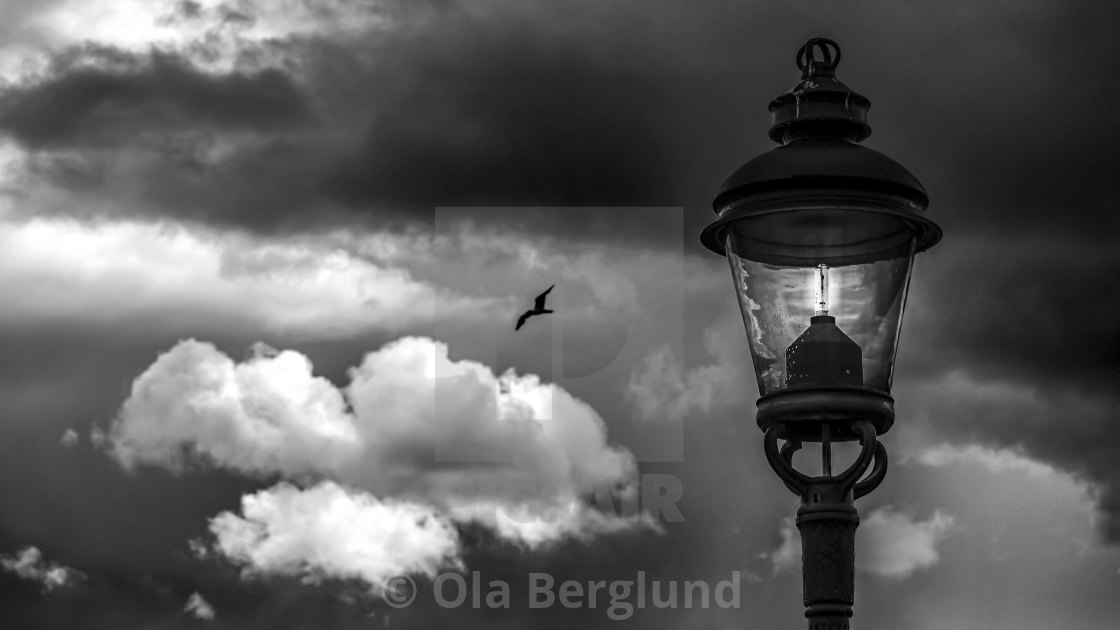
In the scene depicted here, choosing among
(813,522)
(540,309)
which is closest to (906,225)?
(813,522)

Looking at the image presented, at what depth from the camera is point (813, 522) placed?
35.8ft

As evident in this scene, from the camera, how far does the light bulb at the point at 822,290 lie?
36.5 feet

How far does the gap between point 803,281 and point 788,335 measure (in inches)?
13.9

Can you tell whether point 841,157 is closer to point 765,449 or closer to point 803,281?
point 803,281

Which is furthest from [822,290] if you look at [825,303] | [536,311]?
[536,311]

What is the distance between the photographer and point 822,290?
11.1 metres

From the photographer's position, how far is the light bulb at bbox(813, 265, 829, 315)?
11133 millimetres

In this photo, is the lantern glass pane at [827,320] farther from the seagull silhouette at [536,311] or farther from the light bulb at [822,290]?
the seagull silhouette at [536,311]

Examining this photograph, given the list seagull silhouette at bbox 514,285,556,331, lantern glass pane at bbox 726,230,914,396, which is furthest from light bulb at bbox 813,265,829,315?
seagull silhouette at bbox 514,285,556,331

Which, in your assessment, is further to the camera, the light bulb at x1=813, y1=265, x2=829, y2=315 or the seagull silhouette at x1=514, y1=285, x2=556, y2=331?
the seagull silhouette at x1=514, y1=285, x2=556, y2=331

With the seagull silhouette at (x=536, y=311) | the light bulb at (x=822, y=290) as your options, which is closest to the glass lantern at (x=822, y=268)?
the light bulb at (x=822, y=290)

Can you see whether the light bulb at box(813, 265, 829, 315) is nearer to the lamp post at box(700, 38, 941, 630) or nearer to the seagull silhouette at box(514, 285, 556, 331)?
the lamp post at box(700, 38, 941, 630)

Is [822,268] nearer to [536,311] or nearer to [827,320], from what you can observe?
[827,320]

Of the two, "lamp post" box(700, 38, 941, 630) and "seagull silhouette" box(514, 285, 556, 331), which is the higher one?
"seagull silhouette" box(514, 285, 556, 331)
